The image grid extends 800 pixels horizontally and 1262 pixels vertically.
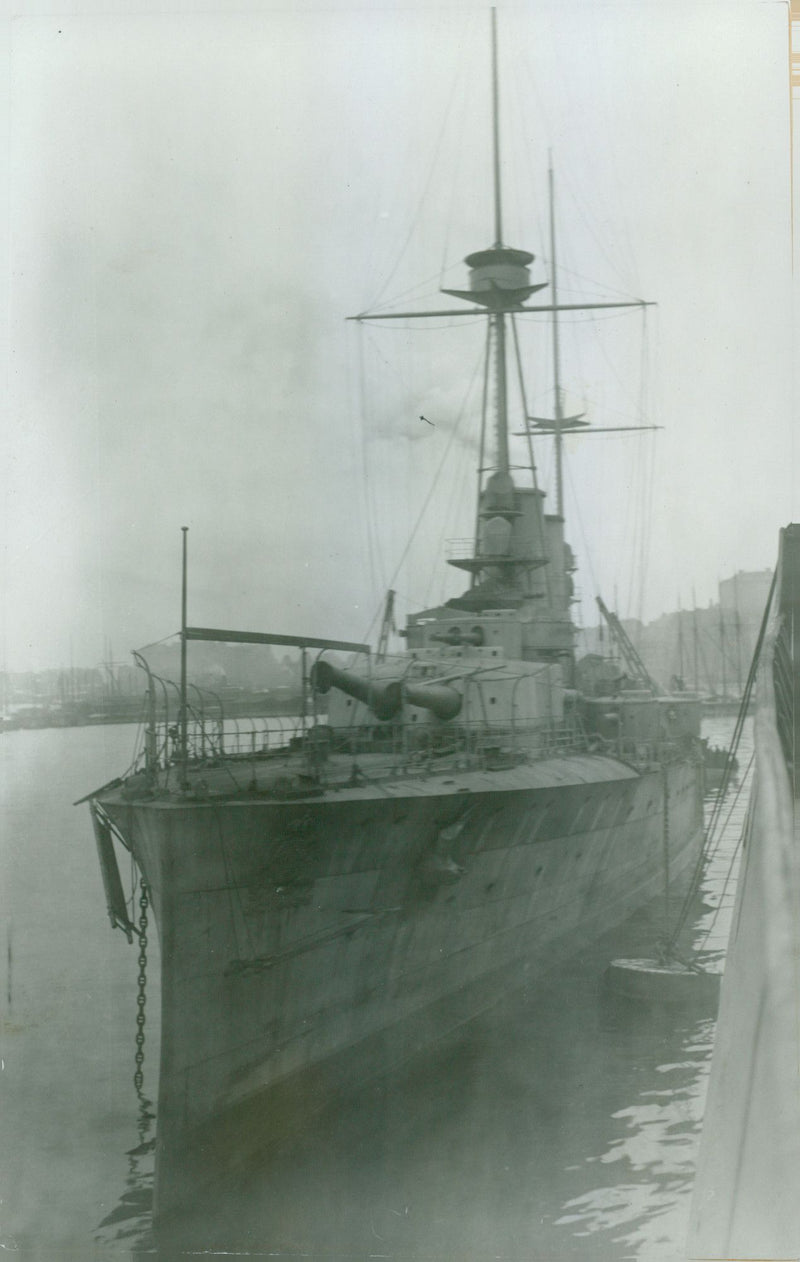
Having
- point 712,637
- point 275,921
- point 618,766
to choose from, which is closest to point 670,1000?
point 618,766

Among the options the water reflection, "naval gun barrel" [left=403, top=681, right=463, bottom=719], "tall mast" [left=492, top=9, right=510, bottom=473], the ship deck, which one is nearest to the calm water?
the water reflection

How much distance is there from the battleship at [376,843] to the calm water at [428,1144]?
426 millimetres

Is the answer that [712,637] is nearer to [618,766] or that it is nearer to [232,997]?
[618,766]

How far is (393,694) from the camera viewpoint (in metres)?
12.7

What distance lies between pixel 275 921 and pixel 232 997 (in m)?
0.75

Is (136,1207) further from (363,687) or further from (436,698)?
(436,698)

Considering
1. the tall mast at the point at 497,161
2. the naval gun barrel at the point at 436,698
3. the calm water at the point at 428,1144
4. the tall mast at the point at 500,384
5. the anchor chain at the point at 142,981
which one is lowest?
the calm water at the point at 428,1144

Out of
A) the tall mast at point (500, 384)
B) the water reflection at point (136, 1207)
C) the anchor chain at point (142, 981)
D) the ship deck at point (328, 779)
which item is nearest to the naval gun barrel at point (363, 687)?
the ship deck at point (328, 779)

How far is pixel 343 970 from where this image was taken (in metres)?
10.4

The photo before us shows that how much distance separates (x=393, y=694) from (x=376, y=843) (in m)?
2.61

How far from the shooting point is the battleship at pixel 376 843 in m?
9.34

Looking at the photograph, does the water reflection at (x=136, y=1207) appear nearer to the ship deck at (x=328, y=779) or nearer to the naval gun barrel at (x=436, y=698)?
the ship deck at (x=328, y=779)

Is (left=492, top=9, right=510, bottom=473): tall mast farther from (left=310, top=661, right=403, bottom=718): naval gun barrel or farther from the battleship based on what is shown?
(left=310, top=661, right=403, bottom=718): naval gun barrel

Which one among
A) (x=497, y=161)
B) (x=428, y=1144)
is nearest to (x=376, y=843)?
(x=428, y=1144)
